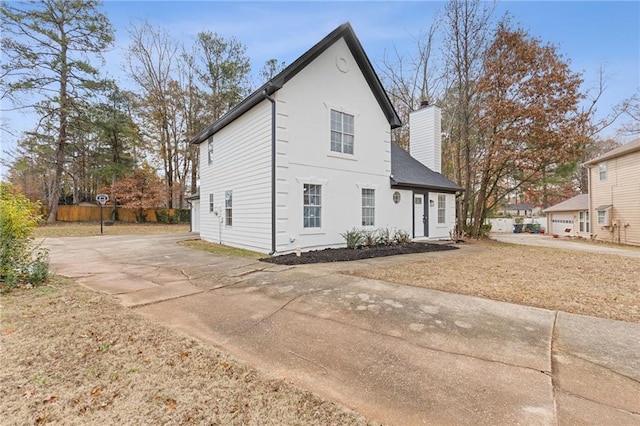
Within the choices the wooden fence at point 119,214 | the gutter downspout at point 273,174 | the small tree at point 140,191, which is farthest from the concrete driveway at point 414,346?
the small tree at point 140,191

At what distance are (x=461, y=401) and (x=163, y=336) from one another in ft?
10.0

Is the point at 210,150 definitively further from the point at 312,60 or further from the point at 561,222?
the point at 561,222

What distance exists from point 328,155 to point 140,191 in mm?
23922

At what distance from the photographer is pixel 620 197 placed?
57.9 ft

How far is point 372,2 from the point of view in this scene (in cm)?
1019

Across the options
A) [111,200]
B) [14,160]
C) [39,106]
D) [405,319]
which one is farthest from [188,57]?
[405,319]

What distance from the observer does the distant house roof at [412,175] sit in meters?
12.6

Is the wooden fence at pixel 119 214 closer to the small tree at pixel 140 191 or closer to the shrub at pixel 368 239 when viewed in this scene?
the small tree at pixel 140 191

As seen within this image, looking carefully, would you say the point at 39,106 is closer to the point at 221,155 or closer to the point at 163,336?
the point at 221,155

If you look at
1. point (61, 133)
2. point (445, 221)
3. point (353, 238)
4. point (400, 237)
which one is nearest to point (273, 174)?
point (353, 238)

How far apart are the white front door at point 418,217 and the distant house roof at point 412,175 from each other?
63 cm

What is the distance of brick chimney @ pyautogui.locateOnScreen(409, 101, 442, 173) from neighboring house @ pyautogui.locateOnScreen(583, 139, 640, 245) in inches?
430

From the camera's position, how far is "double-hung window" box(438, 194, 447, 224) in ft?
48.4

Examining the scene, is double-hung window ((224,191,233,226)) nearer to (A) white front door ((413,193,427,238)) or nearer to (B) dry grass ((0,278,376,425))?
(A) white front door ((413,193,427,238))
